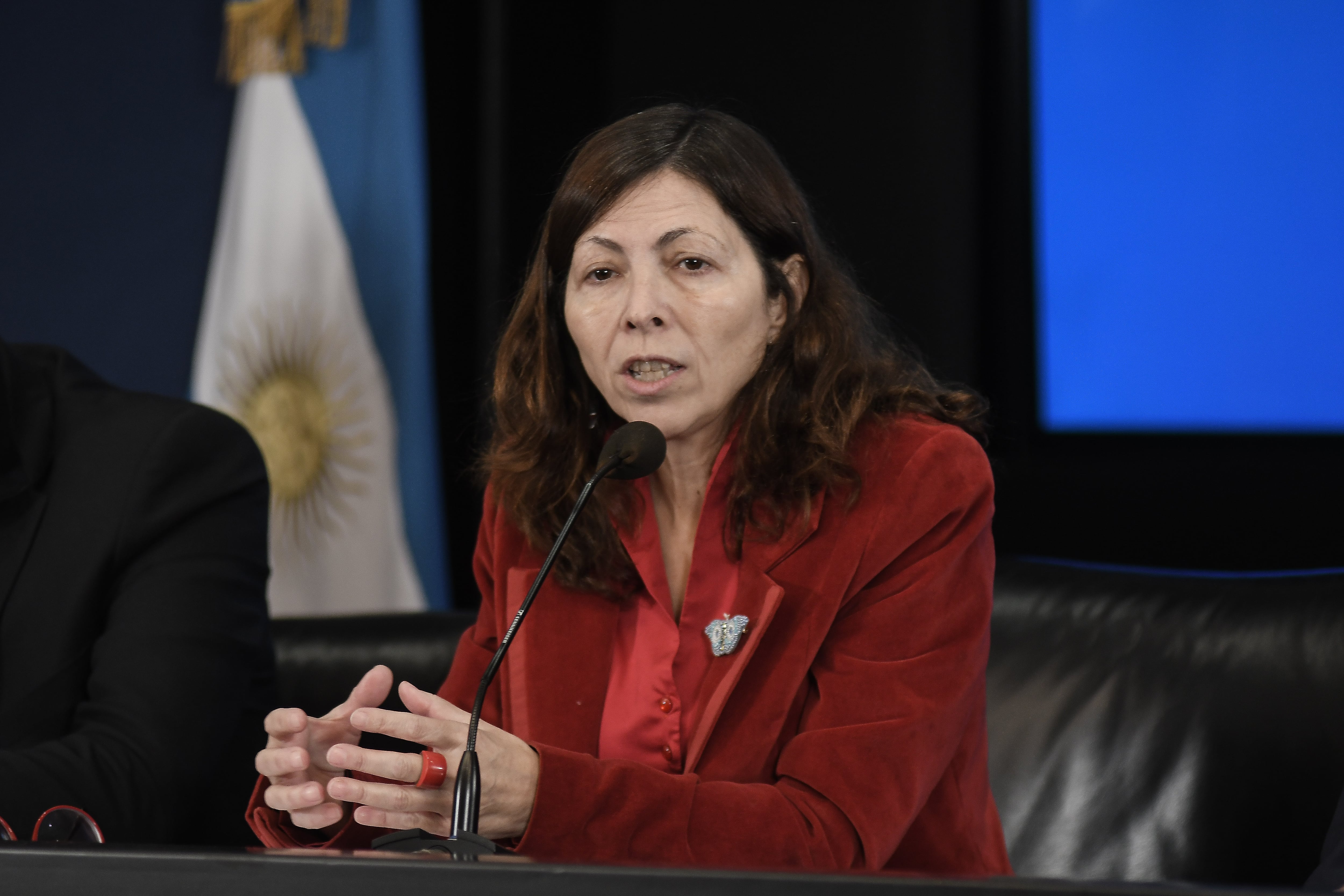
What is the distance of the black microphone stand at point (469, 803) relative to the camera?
822 millimetres

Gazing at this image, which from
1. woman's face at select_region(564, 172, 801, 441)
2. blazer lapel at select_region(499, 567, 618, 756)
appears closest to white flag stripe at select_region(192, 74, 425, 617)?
blazer lapel at select_region(499, 567, 618, 756)

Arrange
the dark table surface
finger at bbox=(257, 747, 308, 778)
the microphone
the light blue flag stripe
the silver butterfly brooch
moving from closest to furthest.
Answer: the dark table surface → the microphone → finger at bbox=(257, 747, 308, 778) → the silver butterfly brooch → the light blue flag stripe

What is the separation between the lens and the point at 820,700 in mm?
1312

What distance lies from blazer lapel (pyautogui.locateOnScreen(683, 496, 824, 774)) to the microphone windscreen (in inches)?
9.7

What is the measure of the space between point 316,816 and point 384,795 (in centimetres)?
18

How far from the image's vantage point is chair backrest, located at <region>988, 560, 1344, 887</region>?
1618 millimetres

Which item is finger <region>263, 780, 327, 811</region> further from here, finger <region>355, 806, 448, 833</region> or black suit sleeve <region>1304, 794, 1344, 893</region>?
black suit sleeve <region>1304, 794, 1344, 893</region>

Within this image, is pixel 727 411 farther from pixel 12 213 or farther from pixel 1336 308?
pixel 12 213

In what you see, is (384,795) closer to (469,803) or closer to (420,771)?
(420,771)

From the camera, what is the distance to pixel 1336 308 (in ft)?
7.30

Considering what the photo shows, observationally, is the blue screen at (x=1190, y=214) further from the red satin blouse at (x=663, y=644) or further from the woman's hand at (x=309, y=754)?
the woman's hand at (x=309, y=754)

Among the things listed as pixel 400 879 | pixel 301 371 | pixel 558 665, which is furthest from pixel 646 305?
pixel 301 371

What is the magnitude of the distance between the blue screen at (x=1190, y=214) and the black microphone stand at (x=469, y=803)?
5.32 feet

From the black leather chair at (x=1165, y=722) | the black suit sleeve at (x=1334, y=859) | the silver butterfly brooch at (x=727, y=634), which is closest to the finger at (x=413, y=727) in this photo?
the silver butterfly brooch at (x=727, y=634)
